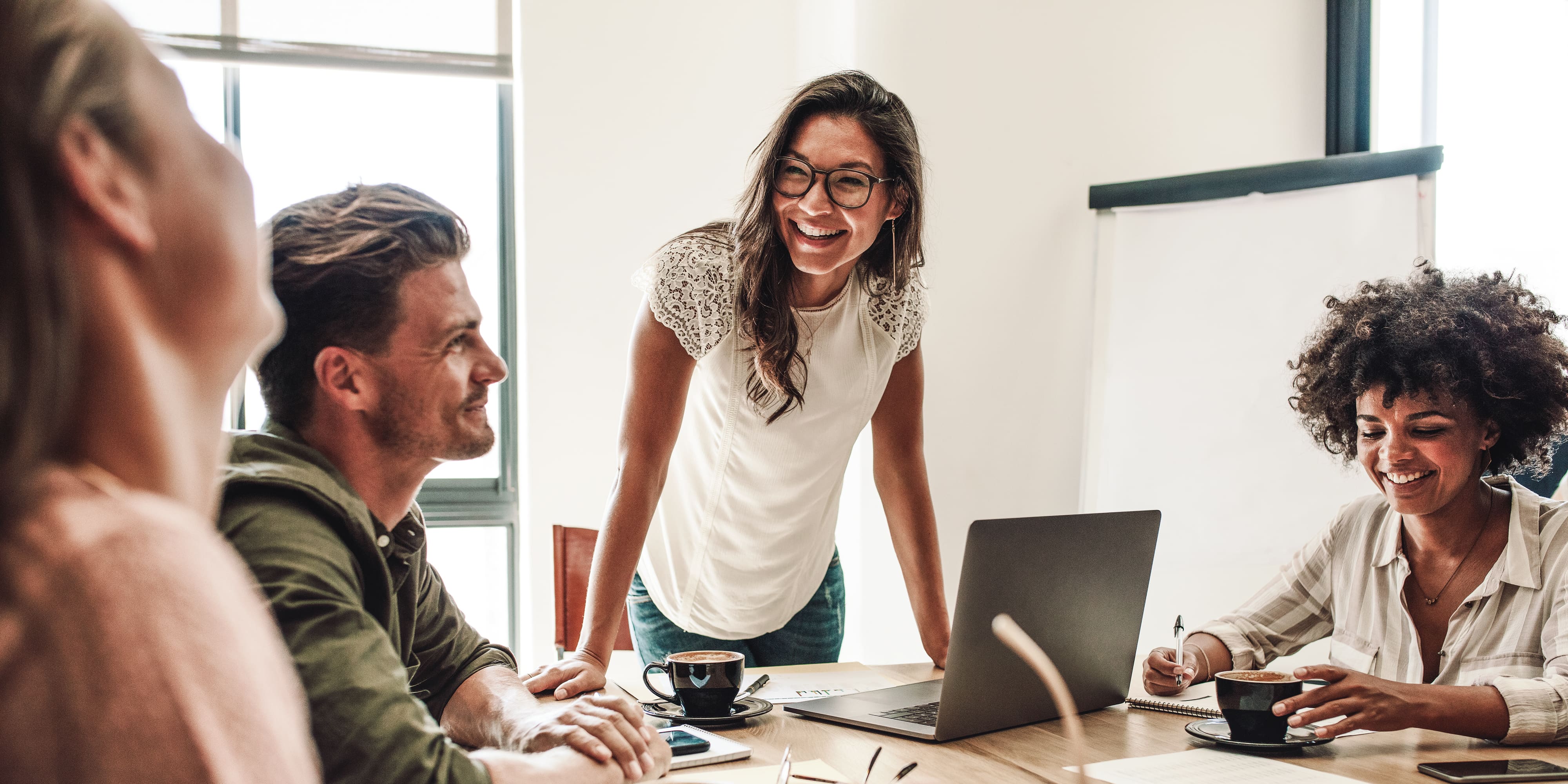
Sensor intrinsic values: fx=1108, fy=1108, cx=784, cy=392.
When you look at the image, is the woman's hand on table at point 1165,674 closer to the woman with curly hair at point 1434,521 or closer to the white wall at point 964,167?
the woman with curly hair at point 1434,521

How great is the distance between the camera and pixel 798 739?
123 centimetres

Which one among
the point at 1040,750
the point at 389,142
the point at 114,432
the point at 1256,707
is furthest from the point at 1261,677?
the point at 389,142

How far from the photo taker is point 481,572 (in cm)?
379

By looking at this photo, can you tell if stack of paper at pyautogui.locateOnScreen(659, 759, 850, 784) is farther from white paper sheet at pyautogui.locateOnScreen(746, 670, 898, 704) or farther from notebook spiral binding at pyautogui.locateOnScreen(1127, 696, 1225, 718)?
notebook spiral binding at pyautogui.locateOnScreen(1127, 696, 1225, 718)

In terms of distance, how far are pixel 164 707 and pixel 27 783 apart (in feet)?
0.13

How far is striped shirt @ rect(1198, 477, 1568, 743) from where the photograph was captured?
4.37ft

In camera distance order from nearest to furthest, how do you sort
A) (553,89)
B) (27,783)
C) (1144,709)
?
(27,783), (1144,709), (553,89)

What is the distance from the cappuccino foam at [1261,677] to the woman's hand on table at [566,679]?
0.76m

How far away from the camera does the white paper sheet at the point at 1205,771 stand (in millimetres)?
1068

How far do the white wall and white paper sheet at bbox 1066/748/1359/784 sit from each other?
6.33 ft

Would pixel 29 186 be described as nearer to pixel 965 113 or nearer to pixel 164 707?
pixel 164 707

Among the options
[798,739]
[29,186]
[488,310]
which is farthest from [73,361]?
[488,310]

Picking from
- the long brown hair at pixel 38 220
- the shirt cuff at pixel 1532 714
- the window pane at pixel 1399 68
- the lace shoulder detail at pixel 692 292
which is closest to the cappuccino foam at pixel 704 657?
the lace shoulder detail at pixel 692 292

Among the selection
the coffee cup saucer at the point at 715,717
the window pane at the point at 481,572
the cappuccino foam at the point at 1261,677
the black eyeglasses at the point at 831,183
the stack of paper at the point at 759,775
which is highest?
the black eyeglasses at the point at 831,183
